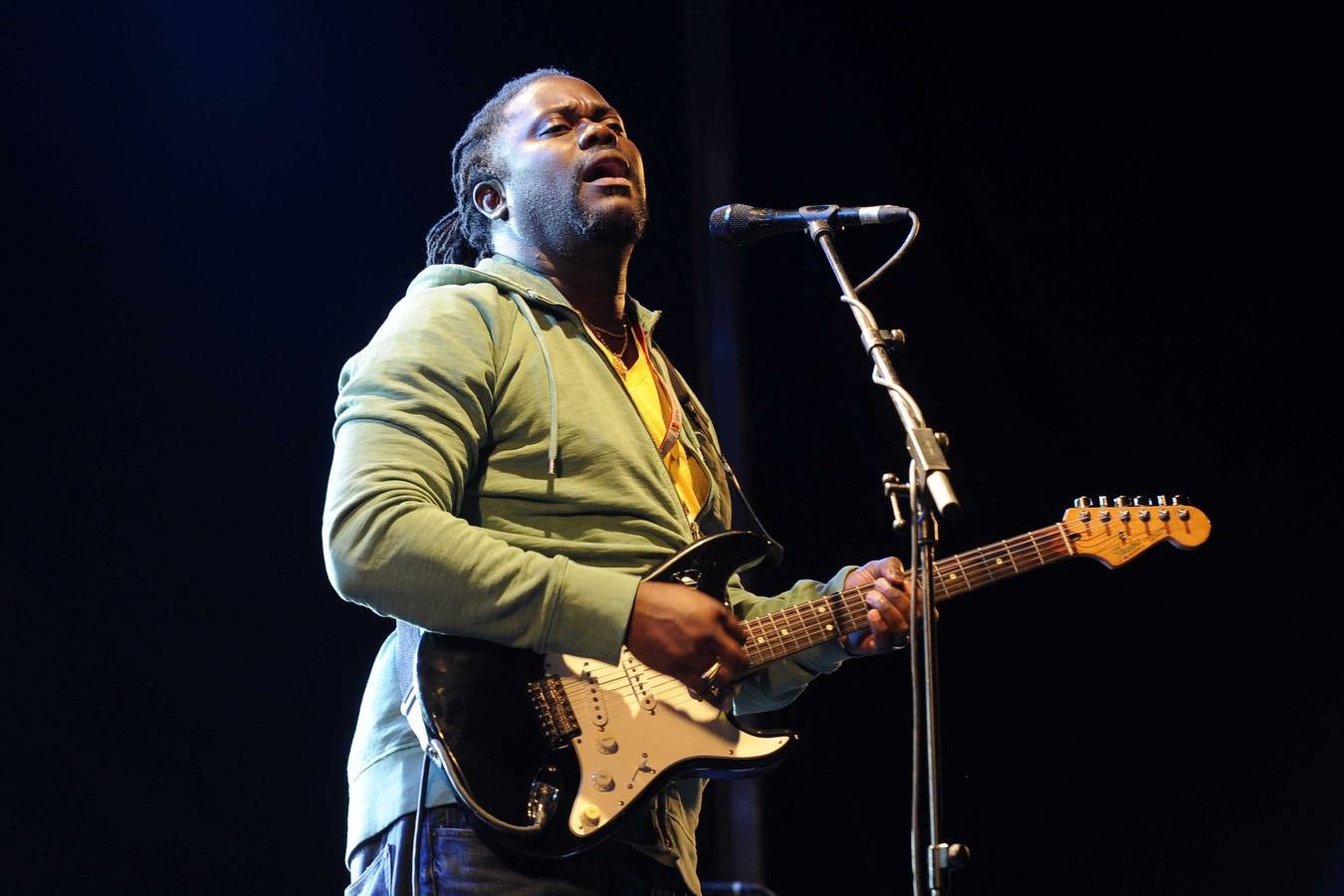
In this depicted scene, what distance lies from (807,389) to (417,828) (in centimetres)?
244

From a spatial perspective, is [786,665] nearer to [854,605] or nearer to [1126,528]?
[854,605]

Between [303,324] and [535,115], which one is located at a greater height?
[535,115]

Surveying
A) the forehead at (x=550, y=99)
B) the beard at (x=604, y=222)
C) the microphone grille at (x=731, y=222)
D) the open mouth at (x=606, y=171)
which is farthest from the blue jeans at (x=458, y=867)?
the forehead at (x=550, y=99)

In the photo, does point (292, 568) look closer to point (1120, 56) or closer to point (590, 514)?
point (590, 514)

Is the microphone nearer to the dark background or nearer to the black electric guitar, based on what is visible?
the black electric guitar

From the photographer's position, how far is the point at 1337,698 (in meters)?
3.33

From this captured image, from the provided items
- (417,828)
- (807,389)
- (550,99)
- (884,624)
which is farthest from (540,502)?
(807,389)

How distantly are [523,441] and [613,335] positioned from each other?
0.56 meters

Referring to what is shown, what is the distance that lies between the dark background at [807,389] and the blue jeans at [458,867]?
1309 millimetres

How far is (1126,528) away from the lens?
2.42 m

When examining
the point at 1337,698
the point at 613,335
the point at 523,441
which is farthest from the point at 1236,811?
the point at 523,441

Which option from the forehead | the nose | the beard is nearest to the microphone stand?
the beard

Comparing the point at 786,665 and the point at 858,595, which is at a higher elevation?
the point at 858,595

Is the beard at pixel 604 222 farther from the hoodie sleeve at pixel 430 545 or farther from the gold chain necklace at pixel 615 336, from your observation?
the hoodie sleeve at pixel 430 545
